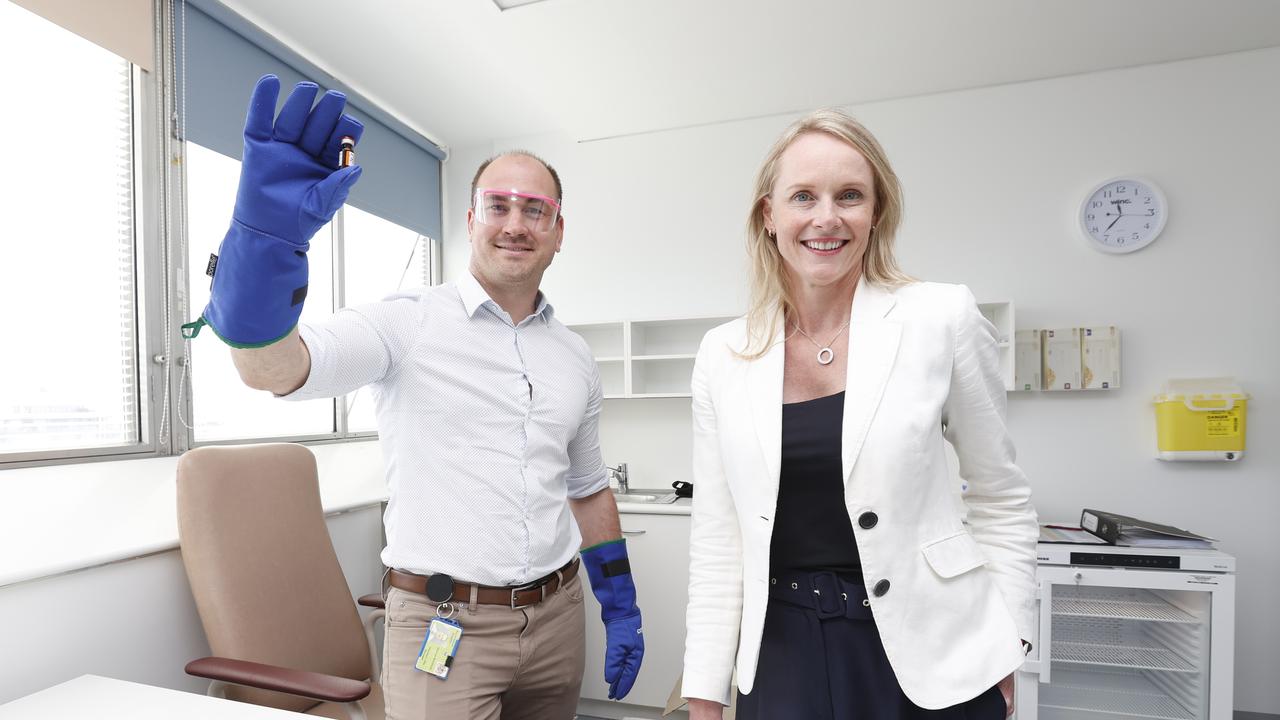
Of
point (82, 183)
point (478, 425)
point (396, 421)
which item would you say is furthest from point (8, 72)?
point (478, 425)

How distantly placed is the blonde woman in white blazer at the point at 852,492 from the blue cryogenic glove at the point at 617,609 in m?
0.54

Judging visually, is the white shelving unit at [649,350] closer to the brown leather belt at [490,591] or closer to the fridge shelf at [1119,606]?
the fridge shelf at [1119,606]

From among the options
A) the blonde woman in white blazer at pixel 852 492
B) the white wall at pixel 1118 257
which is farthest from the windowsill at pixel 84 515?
the white wall at pixel 1118 257

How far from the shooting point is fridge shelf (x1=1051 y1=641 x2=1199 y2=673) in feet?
8.59

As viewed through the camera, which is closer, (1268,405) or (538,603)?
(538,603)

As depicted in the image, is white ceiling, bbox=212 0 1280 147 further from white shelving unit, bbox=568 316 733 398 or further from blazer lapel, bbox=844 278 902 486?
blazer lapel, bbox=844 278 902 486

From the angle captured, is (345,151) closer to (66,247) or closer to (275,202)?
(275,202)

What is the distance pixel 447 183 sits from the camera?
13.0 ft

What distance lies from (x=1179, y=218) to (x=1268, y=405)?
35.0 inches

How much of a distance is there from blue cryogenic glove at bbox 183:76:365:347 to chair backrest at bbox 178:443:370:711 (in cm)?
92

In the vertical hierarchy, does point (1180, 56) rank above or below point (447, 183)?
above

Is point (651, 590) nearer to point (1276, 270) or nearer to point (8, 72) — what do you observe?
point (8, 72)

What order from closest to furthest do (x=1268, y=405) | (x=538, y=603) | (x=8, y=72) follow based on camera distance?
(x=538, y=603), (x=8, y=72), (x=1268, y=405)

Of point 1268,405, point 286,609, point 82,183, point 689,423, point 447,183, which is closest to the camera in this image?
point 286,609
